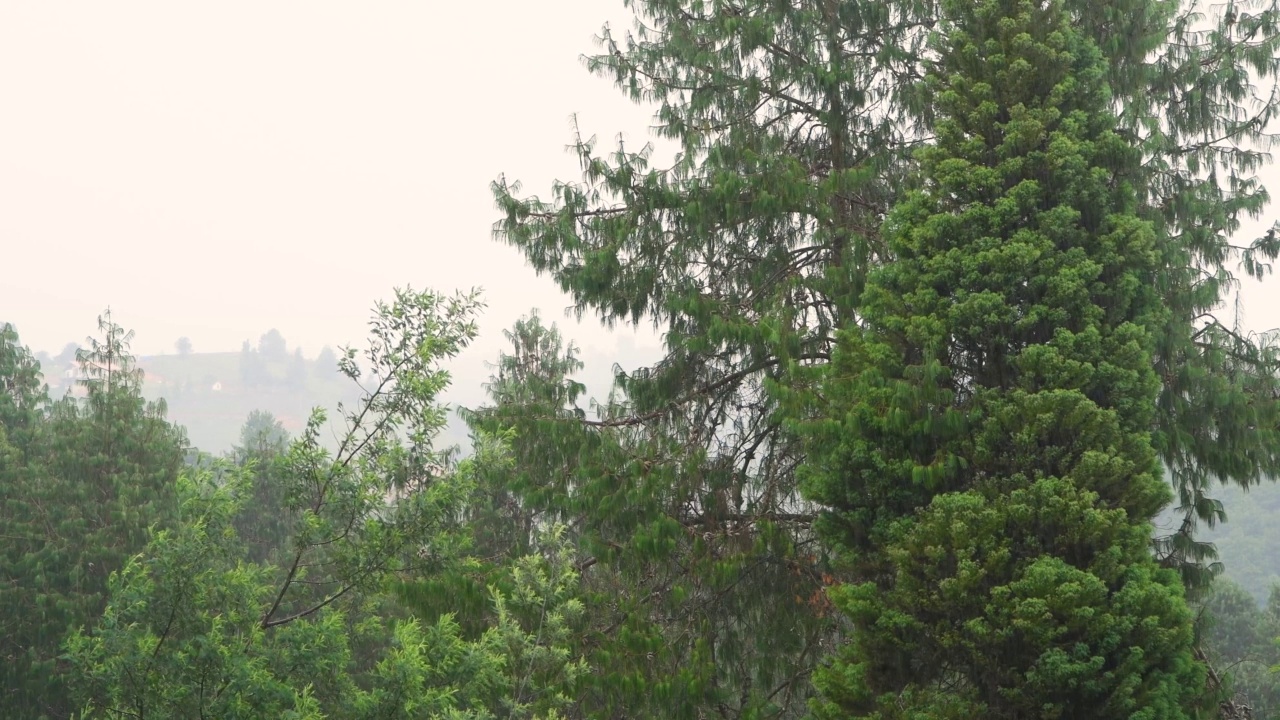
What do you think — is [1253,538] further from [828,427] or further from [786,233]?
[828,427]

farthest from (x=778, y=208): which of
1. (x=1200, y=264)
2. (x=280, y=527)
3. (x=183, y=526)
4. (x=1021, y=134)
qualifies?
(x=280, y=527)

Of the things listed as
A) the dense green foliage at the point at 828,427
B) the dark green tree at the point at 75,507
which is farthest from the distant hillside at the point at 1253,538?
the dense green foliage at the point at 828,427

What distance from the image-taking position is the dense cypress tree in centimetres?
765

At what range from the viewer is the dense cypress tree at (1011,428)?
301 inches

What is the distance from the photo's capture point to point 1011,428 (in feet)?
27.2

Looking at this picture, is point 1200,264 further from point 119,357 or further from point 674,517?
point 119,357

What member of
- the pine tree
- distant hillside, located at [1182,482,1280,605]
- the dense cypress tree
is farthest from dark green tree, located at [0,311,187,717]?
distant hillside, located at [1182,482,1280,605]

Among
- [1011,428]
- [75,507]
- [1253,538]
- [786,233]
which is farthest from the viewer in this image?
[1253,538]

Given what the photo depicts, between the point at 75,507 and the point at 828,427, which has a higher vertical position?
the point at 75,507

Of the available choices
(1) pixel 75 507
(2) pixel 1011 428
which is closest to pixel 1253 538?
(1) pixel 75 507

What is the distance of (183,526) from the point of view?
7.27m

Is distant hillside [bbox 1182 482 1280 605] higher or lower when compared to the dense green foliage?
higher

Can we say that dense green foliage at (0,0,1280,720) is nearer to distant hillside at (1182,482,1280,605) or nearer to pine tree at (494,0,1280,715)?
pine tree at (494,0,1280,715)

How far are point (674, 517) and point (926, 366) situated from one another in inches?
122
